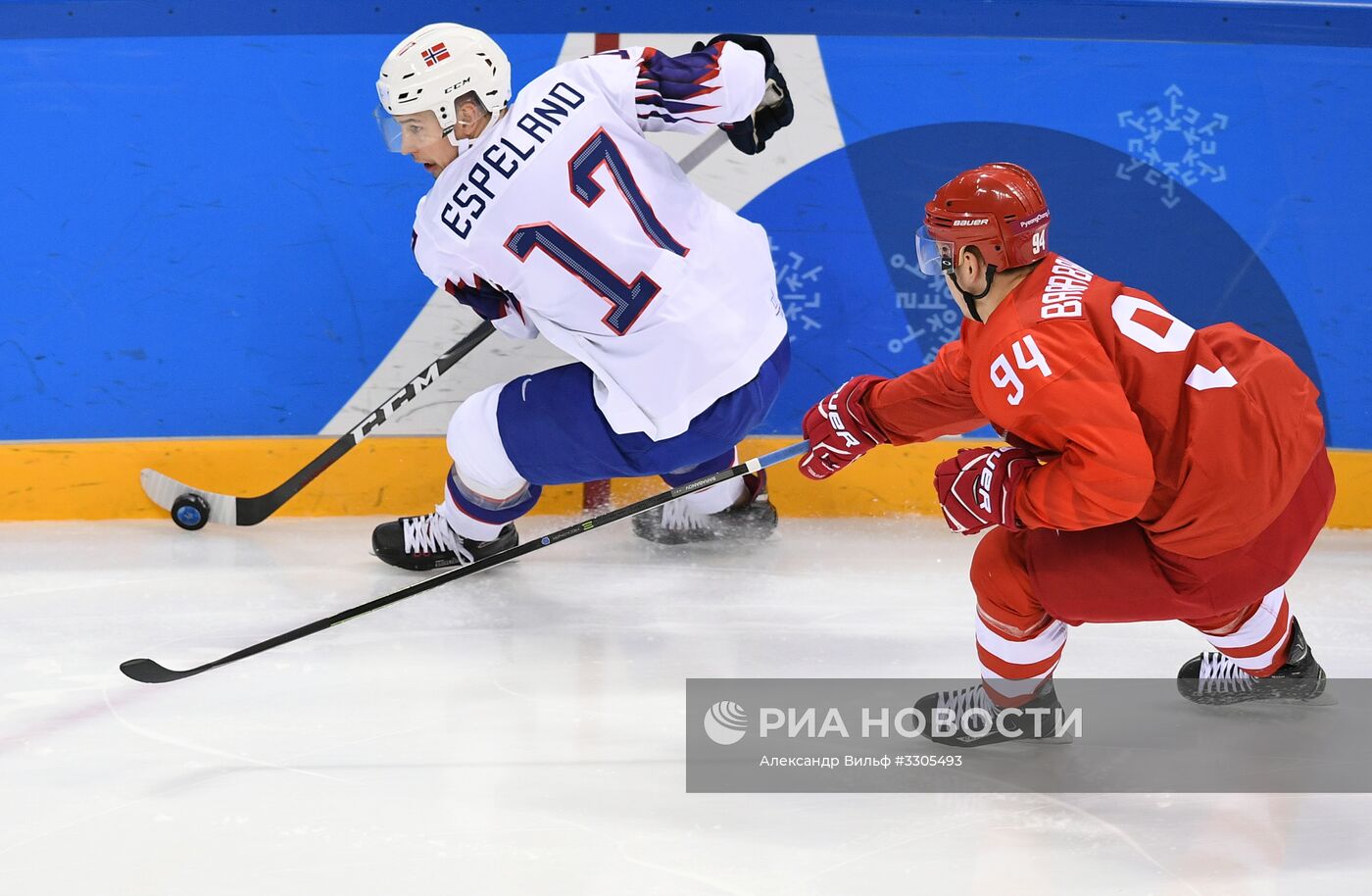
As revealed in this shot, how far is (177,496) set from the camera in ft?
9.91

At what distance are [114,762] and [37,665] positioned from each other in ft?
1.52

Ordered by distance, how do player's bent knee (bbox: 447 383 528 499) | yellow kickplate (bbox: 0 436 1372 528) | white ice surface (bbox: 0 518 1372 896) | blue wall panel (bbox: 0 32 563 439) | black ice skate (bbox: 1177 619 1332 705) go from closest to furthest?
white ice surface (bbox: 0 518 1372 896) → black ice skate (bbox: 1177 619 1332 705) → player's bent knee (bbox: 447 383 528 499) → blue wall panel (bbox: 0 32 563 439) → yellow kickplate (bbox: 0 436 1372 528)

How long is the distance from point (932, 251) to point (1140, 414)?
379 mm

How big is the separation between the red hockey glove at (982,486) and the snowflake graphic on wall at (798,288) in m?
1.26

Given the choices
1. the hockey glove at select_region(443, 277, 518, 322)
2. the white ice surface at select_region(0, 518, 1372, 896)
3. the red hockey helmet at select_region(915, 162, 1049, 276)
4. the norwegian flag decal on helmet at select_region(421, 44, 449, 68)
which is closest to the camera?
the white ice surface at select_region(0, 518, 1372, 896)

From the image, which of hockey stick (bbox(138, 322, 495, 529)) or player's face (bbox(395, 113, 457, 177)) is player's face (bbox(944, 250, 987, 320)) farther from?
hockey stick (bbox(138, 322, 495, 529))

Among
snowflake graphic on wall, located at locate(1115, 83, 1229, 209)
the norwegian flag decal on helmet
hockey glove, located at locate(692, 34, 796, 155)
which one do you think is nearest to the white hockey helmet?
the norwegian flag decal on helmet

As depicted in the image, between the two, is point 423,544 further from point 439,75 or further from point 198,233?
point 439,75

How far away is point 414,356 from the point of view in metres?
3.08

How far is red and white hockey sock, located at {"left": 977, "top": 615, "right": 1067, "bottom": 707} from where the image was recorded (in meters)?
1.94

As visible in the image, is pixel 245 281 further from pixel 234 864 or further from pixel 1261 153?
pixel 1261 153

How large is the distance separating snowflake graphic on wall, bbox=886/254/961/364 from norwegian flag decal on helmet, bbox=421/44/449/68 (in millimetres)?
1248

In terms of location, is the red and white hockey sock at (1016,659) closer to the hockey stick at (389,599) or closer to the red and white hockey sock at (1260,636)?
the red and white hockey sock at (1260,636)

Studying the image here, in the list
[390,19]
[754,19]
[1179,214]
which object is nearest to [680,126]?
[754,19]
